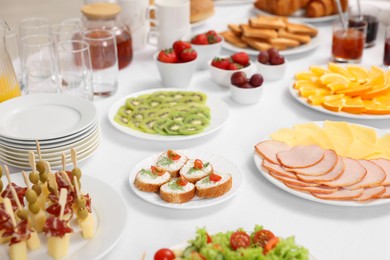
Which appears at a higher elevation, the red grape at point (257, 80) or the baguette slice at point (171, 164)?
the red grape at point (257, 80)

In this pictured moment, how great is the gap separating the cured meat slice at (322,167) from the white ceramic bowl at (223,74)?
61 centimetres

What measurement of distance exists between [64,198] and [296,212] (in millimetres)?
538

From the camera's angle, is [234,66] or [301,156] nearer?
[301,156]

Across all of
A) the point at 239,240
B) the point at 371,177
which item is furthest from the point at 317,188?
the point at 239,240

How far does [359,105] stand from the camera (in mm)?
1742

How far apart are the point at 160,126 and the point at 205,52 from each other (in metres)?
0.57

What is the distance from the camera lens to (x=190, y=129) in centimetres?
163

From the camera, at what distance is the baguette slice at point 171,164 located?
1393mm

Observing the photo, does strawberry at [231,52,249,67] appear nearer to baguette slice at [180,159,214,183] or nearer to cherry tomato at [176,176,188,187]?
baguette slice at [180,159,214,183]

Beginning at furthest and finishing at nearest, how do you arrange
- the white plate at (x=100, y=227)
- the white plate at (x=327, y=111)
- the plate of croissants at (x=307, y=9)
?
the plate of croissants at (x=307, y=9)
the white plate at (x=327, y=111)
the white plate at (x=100, y=227)

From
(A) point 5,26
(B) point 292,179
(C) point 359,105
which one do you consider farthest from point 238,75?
(A) point 5,26

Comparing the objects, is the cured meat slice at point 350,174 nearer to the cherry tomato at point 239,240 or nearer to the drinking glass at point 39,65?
Answer: the cherry tomato at point 239,240

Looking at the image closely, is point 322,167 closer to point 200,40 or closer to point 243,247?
point 243,247

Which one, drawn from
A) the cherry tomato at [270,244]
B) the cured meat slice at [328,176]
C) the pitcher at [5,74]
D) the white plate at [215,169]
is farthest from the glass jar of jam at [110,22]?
the cherry tomato at [270,244]
